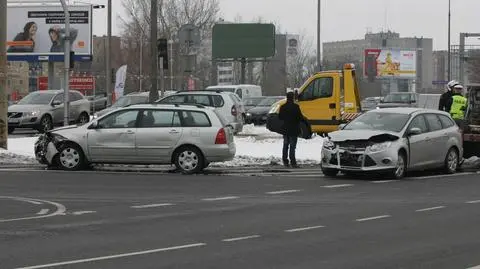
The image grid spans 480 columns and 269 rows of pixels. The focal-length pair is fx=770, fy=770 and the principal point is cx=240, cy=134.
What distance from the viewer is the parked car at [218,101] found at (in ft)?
86.8

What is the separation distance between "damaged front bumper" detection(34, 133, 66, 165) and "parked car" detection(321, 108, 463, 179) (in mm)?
6200

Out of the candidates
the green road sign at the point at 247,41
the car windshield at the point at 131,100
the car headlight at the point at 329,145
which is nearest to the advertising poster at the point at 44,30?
the car windshield at the point at 131,100

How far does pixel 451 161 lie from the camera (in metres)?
18.3

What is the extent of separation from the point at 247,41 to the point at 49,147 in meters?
40.9

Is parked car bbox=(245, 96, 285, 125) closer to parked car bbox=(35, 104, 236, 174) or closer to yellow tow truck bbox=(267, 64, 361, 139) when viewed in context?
yellow tow truck bbox=(267, 64, 361, 139)

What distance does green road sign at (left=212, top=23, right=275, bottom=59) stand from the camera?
5797 cm

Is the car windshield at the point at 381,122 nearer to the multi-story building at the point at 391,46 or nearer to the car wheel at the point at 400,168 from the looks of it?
the car wheel at the point at 400,168

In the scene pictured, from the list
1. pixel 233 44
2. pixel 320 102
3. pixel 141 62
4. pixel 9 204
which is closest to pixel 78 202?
pixel 9 204

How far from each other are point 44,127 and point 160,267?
22.3 meters

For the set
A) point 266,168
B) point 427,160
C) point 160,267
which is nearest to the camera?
point 160,267

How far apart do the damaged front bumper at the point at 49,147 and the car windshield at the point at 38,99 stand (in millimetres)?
11183

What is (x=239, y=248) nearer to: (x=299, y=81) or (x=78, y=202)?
(x=78, y=202)

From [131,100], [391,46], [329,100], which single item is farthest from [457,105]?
[391,46]

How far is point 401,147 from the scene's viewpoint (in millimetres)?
16516
